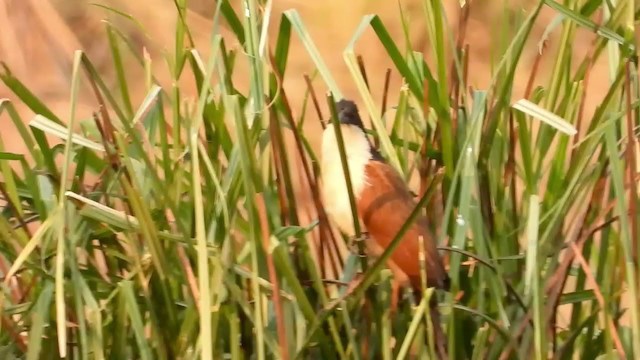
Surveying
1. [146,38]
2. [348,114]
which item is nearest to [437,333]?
[348,114]

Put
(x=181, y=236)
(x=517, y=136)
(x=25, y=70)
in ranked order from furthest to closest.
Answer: (x=25, y=70)
(x=517, y=136)
(x=181, y=236)

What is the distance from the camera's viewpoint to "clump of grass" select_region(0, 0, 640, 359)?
54 cm

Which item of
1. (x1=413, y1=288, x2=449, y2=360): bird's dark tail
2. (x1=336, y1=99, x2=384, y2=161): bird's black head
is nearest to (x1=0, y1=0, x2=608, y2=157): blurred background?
(x1=336, y1=99, x2=384, y2=161): bird's black head

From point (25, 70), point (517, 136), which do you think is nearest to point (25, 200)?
point (517, 136)

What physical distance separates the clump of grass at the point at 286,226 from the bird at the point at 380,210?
10mm

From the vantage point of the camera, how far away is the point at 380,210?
63 centimetres

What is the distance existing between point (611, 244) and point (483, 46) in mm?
980

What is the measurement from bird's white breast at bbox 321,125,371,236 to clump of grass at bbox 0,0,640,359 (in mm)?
15

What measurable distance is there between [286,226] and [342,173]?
82 mm

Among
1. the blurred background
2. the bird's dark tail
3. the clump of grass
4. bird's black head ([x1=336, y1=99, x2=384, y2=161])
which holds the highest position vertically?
the blurred background

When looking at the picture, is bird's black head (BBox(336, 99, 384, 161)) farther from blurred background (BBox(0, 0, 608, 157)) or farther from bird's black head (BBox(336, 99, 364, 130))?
blurred background (BBox(0, 0, 608, 157))

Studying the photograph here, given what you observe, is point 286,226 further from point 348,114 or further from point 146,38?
point 146,38

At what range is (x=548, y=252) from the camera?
23.6 inches

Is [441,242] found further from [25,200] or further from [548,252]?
[25,200]
